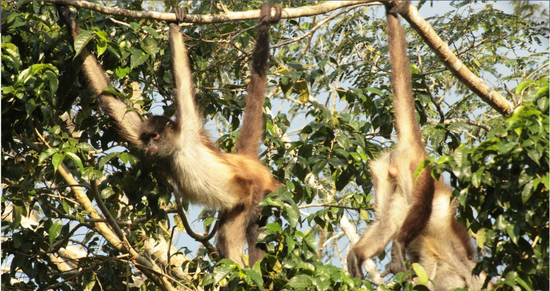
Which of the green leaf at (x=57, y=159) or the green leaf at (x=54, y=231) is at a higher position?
the green leaf at (x=57, y=159)

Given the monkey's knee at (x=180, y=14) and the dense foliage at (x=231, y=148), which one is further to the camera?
the monkey's knee at (x=180, y=14)

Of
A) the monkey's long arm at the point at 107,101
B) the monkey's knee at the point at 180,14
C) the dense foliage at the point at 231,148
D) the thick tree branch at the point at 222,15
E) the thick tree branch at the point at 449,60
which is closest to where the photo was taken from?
the dense foliage at the point at 231,148

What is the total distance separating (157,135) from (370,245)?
6.81 ft

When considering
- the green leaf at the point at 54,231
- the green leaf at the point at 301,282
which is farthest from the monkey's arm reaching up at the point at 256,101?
the green leaf at the point at 301,282

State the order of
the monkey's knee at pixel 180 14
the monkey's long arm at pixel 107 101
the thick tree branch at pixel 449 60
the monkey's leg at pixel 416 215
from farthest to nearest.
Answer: the monkey's long arm at pixel 107 101
the monkey's leg at pixel 416 215
the monkey's knee at pixel 180 14
the thick tree branch at pixel 449 60

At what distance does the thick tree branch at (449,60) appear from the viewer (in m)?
4.65

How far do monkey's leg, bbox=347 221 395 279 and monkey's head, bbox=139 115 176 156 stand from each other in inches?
72.8

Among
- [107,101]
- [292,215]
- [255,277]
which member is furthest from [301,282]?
[107,101]

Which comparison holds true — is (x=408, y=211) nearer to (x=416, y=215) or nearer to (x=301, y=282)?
(x=416, y=215)

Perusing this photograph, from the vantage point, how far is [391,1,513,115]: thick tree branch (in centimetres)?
465

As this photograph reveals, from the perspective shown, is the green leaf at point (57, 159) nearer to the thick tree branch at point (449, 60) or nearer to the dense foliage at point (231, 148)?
the dense foliage at point (231, 148)

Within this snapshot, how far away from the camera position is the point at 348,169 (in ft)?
16.1

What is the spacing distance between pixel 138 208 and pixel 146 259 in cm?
45

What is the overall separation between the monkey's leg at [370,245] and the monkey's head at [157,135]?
1849 millimetres
